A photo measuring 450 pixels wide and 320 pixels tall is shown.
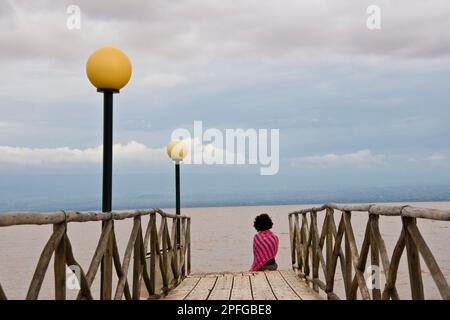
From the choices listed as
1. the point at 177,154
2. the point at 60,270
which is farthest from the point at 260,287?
the point at 177,154

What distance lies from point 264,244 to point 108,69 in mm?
5106

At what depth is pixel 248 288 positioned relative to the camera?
795 centimetres

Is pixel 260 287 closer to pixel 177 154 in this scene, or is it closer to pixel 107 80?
pixel 107 80

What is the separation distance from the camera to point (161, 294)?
7613mm

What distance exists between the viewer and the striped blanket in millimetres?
10188

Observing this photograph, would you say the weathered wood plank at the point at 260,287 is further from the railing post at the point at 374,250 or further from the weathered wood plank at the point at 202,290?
the railing post at the point at 374,250

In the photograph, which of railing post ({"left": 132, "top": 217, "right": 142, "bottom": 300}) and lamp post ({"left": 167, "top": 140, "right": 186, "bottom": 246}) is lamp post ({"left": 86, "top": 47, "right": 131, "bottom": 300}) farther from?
lamp post ({"left": 167, "top": 140, "right": 186, "bottom": 246})

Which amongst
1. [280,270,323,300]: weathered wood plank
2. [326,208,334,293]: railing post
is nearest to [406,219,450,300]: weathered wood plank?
[326,208,334,293]: railing post

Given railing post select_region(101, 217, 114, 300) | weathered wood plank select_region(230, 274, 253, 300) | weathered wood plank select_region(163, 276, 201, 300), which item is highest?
railing post select_region(101, 217, 114, 300)

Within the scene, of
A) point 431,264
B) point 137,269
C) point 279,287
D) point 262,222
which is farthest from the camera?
point 262,222

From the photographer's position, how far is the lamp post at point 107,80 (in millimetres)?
5918

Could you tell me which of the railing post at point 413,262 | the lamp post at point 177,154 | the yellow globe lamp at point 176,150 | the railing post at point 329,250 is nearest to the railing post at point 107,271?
the railing post at point 413,262
